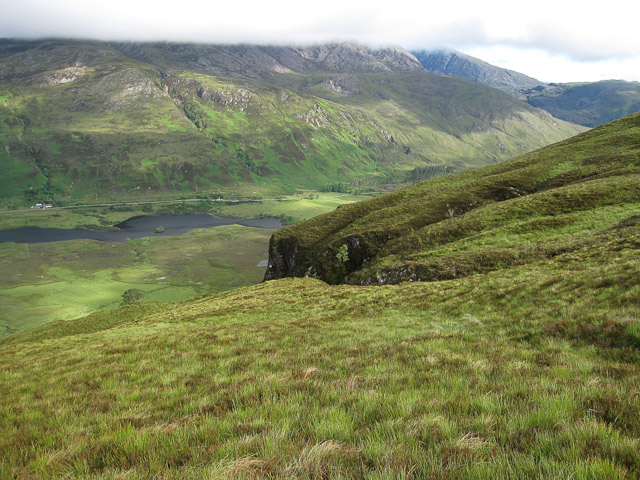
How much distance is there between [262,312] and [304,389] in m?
24.4

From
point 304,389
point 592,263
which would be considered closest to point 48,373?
point 304,389

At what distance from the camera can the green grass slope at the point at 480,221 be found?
36.8 meters

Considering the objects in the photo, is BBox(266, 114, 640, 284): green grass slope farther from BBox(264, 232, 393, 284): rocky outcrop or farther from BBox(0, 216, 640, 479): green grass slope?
BBox(0, 216, 640, 479): green grass slope

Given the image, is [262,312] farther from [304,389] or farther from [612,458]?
[612,458]

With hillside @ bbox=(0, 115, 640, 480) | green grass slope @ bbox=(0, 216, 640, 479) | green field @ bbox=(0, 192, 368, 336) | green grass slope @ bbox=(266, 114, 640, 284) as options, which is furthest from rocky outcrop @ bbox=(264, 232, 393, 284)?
green field @ bbox=(0, 192, 368, 336)

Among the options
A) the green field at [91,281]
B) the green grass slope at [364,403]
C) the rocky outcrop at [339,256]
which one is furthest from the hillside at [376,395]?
the green field at [91,281]

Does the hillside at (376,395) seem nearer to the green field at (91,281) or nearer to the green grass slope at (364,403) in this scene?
the green grass slope at (364,403)

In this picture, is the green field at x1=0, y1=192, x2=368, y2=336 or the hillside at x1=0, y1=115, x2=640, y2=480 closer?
the hillside at x1=0, y1=115, x2=640, y2=480

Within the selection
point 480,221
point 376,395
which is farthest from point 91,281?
point 376,395

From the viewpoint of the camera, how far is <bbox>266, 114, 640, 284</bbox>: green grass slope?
36.8 meters

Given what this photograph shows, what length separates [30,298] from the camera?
137 m

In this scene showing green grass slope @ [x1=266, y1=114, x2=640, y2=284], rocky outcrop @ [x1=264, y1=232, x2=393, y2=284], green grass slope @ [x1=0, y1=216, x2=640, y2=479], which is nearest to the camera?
green grass slope @ [x1=0, y1=216, x2=640, y2=479]

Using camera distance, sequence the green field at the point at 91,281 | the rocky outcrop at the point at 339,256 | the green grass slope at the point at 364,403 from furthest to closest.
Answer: the green field at the point at 91,281 < the rocky outcrop at the point at 339,256 < the green grass slope at the point at 364,403

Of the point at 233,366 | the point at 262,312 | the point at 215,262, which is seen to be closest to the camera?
the point at 233,366
